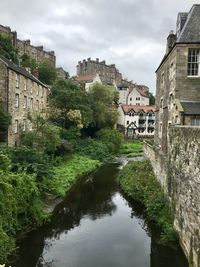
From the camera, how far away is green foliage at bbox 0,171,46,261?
1375cm

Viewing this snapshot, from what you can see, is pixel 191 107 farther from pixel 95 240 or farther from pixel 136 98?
pixel 136 98

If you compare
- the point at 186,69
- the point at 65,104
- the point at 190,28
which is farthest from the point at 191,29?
the point at 65,104

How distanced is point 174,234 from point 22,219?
8.19 m

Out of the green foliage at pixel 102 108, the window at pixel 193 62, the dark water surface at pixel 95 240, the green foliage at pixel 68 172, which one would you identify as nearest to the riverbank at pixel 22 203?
the green foliage at pixel 68 172

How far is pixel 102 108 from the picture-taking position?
184ft

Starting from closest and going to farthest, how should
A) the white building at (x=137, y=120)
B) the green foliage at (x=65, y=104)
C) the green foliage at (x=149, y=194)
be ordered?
the green foliage at (x=149, y=194) < the green foliage at (x=65, y=104) < the white building at (x=137, y=120)

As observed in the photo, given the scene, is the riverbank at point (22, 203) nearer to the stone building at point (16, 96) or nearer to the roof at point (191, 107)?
the stone building at point (16, 96)

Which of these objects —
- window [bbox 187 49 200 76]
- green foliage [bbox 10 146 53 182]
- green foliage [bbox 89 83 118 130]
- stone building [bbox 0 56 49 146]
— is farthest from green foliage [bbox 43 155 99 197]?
green foliage [bbox 89 83 118 130]

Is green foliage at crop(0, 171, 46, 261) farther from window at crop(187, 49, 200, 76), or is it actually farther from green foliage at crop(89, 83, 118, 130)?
green foliage at crop(89, 83, 118, 130)

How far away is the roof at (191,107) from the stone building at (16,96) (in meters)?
17.3

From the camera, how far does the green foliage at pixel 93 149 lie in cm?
4407

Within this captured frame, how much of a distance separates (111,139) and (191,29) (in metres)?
31.1

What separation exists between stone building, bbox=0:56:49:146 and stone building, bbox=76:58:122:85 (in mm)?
81903

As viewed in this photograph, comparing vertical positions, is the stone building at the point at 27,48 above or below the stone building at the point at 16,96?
above
